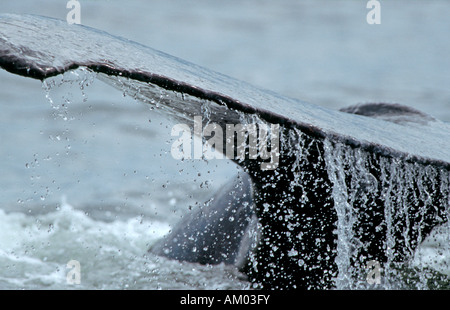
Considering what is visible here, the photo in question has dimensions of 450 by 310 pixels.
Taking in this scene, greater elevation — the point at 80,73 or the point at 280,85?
the point at 280,85

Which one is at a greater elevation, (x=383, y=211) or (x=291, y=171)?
(x=291, y=171)

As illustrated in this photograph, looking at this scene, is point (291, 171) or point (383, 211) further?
point (383, 211)

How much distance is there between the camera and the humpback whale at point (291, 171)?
9.39 feet

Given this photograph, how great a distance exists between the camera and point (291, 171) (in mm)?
3639

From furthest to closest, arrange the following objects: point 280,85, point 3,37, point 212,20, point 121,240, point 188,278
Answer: point 212,20, point 280,85, point 121,240, point 188,278, point 3,37

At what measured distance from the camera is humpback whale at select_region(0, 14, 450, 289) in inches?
113

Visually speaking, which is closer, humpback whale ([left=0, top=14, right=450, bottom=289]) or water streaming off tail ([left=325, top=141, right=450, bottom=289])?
humpback whale ([left=0, top=14, right=450, bottom=289])

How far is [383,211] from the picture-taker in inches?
151

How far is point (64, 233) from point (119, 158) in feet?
12.2

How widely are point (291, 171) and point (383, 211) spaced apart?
555 millimetres

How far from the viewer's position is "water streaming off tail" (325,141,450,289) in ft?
11.2
